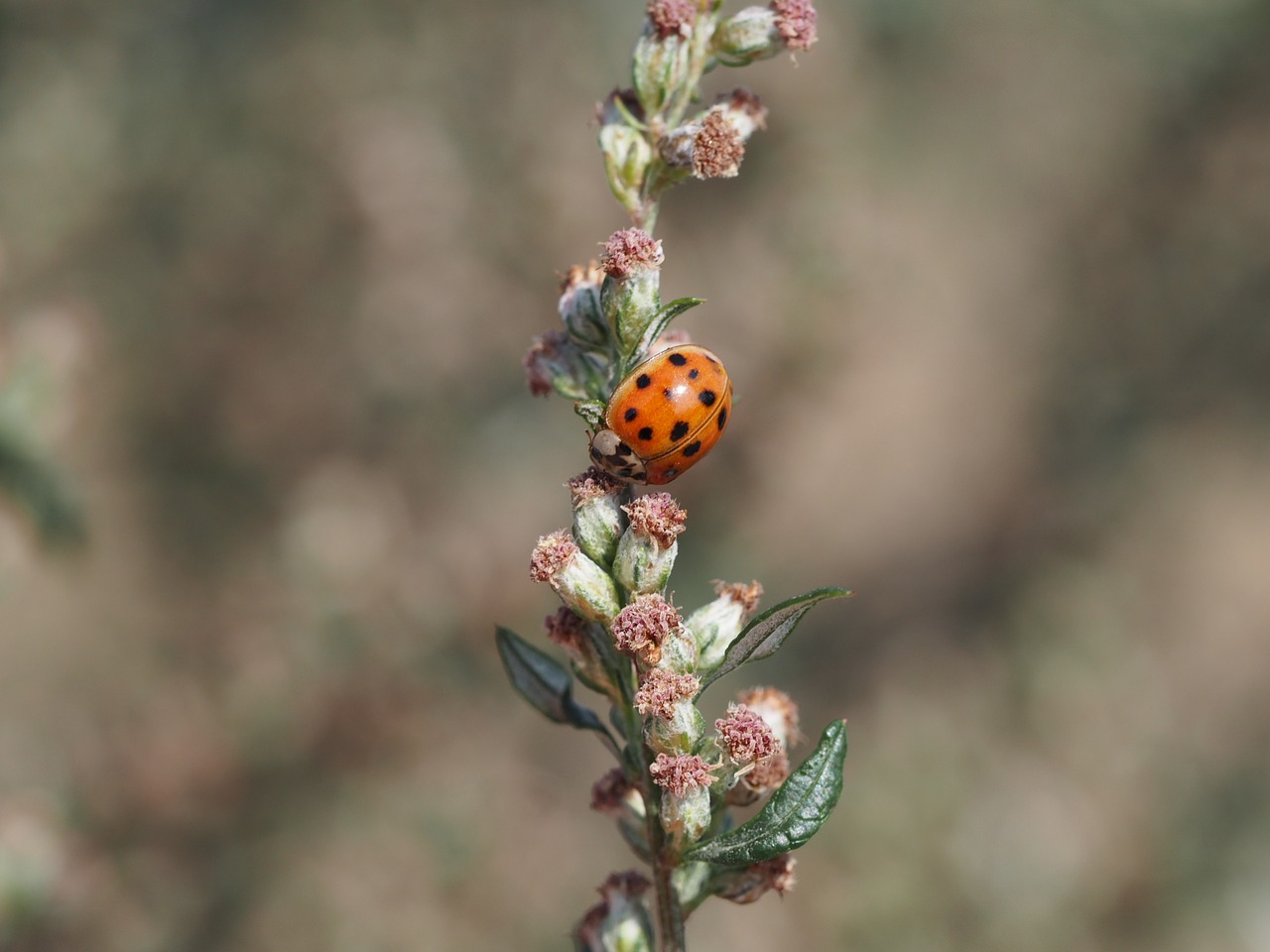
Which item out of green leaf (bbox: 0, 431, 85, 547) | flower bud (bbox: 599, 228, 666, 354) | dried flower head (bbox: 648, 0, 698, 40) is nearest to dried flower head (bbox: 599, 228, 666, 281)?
flower bud (bbox: 599, 228, 666, 354)

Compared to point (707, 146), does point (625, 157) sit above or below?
above

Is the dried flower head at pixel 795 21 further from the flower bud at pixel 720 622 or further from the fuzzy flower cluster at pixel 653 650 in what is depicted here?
the flower bud at pixel 720 622

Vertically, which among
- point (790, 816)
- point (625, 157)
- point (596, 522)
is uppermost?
point (625, 157)

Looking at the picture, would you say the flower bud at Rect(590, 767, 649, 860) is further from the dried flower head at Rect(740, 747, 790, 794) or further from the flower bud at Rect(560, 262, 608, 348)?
the flower bud at Rect(560, 262, 608, 348)

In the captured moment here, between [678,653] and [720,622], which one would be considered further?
[720,622]

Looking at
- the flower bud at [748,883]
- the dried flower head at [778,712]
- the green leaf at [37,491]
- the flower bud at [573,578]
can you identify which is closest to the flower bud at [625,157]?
the flower bud at [573,578]

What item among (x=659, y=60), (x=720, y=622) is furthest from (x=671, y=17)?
(x=720, y=622)

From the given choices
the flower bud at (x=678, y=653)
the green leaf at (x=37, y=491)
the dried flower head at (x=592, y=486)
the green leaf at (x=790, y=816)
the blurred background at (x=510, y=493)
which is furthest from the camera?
the blurred background at (x=510, y=493)

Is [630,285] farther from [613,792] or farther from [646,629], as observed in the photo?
[613,792]
